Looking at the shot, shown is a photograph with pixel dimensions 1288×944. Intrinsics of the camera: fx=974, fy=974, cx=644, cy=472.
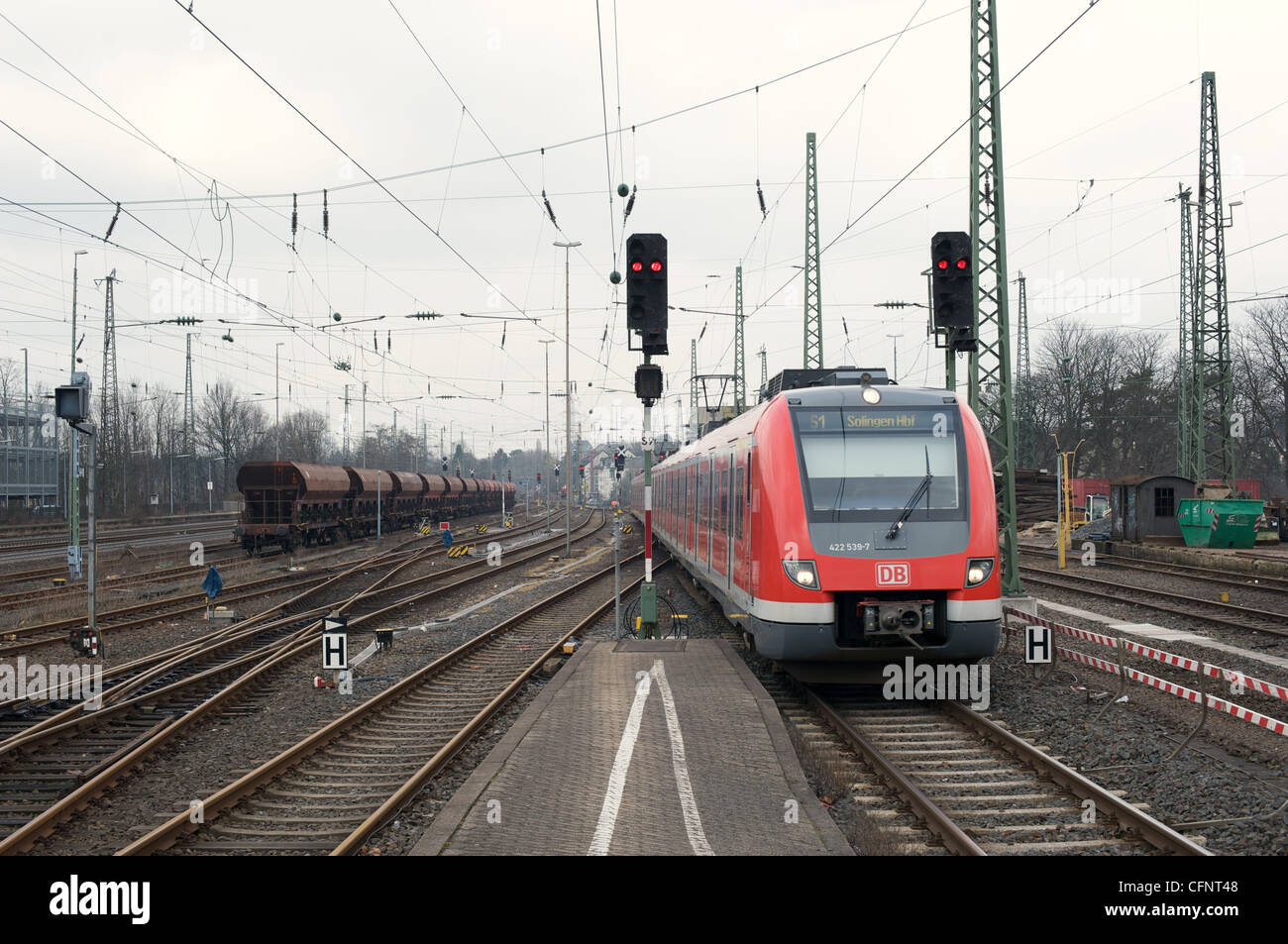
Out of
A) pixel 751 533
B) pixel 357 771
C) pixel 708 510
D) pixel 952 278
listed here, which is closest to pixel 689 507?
pixel 708 510

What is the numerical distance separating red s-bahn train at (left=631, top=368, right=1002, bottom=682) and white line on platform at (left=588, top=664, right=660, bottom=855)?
1.44 meters

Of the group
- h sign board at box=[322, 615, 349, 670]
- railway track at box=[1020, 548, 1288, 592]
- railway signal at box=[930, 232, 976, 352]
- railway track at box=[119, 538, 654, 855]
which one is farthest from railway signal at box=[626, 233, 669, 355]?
railway track at box=[1020, 548, 1288, 592]

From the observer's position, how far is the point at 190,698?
441 inches

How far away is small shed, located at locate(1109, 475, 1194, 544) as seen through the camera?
32344 mm

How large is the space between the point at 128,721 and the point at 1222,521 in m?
29.6

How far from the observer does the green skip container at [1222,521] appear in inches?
1135

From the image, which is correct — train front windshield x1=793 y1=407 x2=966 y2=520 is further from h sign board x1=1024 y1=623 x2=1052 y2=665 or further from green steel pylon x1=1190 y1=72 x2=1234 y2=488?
green steel pylon x1=1190 y1=72 x2=1234 y2=488

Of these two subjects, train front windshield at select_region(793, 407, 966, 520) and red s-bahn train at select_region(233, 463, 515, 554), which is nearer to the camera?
train front windshield at select_region(793, 407, 966, 520)

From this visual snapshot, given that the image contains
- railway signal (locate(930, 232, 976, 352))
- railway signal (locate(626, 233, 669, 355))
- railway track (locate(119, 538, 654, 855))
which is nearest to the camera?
railway track (locate(119, 538, 654, 855))

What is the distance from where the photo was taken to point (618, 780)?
6.88 metres

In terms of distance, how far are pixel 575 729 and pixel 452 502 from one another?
2197 inches

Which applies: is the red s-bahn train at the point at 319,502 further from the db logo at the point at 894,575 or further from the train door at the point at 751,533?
the db logo at the point at 894,575

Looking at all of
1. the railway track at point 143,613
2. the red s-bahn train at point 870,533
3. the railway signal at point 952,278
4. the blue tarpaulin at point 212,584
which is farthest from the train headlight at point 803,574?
the blue tarpaulin at point 212,584
